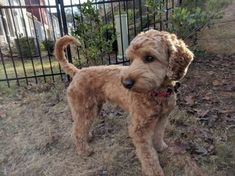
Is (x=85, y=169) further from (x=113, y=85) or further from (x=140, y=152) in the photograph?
(x=113, y=85)

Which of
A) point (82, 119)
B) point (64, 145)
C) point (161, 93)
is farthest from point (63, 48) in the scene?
point (161, 93)

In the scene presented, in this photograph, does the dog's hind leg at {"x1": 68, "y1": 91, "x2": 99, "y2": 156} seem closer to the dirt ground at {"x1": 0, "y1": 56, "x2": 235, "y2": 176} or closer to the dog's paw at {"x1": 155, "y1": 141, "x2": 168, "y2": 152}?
the dirt ground at {"x1": 0, "y1": 56, "x2": 235, "y2": 176}

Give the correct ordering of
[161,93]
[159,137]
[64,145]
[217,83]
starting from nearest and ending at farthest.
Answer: [161,93], [159,137], [64,145], [217,83]

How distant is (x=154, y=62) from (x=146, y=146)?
82 cm

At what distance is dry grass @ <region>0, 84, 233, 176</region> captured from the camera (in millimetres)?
3137

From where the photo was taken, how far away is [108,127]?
13.0ft

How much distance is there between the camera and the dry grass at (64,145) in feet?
10.3

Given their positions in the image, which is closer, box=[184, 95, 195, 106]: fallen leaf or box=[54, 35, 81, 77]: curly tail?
box=[54, 35, 81, 77]: curly tail

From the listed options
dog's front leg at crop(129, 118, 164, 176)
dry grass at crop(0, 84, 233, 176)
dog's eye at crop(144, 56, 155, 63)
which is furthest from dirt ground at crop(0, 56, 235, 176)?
dog's eye at crop(144, 56, 155, 63)

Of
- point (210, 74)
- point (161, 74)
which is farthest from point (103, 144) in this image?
point (210, 74)

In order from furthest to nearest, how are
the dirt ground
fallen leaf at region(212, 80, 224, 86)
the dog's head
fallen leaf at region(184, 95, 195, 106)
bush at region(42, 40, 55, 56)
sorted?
bush at region(42, 40, 55, 56)
fallen leaf at region(212, 80, 224, 86)
fallen leaf at region(184, 95, 195, 106)
the dirt ground
the dog's head

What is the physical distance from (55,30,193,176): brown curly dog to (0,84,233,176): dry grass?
0.68 ft

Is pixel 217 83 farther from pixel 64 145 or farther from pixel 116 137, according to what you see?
pixel 64 145

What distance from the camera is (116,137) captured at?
12.2 feet
